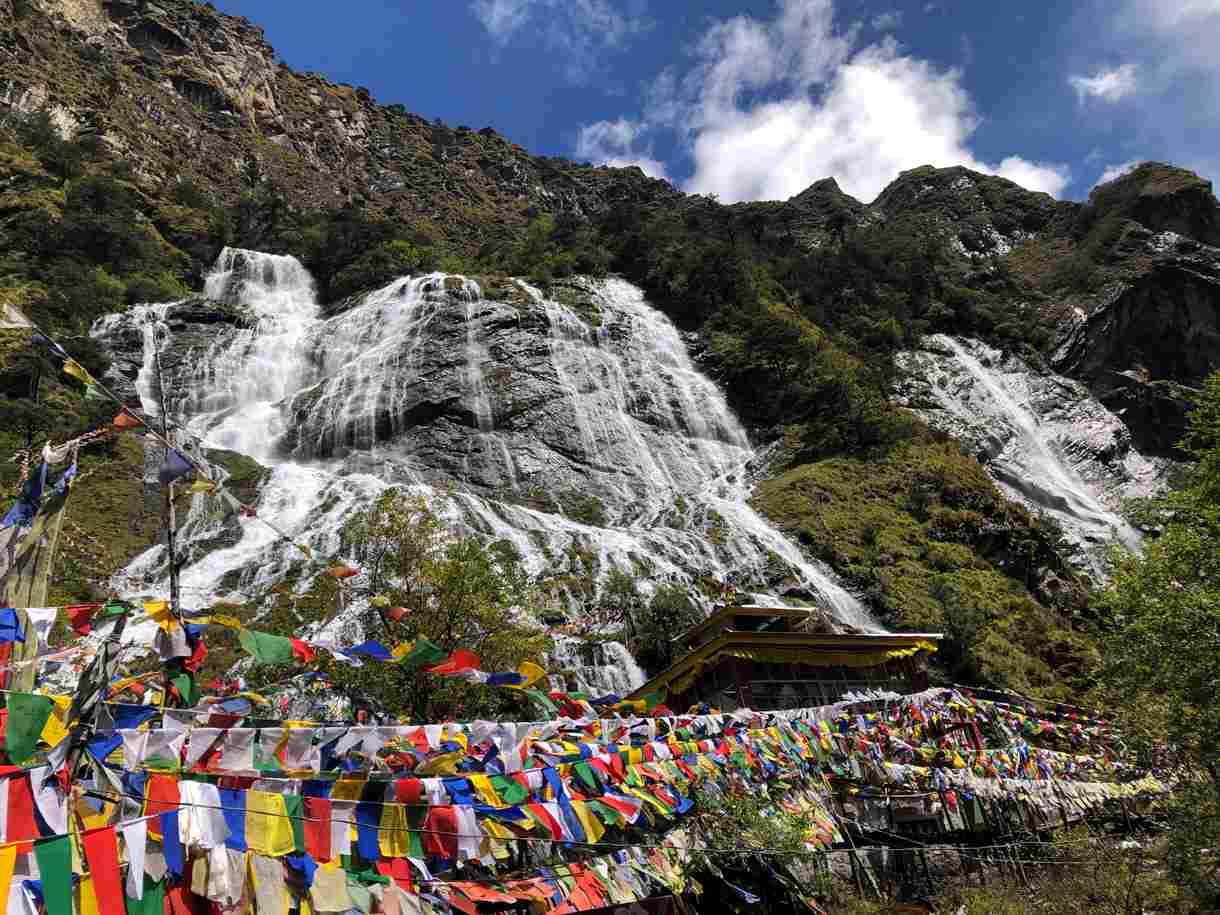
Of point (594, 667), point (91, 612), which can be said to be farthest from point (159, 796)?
point (594, 667)

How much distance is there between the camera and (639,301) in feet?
174

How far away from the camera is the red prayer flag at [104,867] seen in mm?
4742

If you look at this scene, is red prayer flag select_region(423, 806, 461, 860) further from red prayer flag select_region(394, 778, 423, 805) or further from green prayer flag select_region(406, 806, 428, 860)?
red prayer flag select_region(394, 778, 423, 805)

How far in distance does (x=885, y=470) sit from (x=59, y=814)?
38.6m

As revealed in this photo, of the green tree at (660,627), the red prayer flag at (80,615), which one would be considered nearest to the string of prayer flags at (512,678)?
the red prayer flag at (80,615)

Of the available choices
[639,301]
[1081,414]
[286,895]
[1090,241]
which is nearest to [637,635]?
[286,895]

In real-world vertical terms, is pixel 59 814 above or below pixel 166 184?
below

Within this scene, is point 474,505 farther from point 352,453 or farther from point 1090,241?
point 1090,241

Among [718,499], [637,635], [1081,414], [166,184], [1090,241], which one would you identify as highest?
[166,184]

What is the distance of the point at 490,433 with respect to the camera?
128ft

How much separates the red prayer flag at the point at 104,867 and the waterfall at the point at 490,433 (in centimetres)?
1941

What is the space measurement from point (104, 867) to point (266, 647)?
6.69ft

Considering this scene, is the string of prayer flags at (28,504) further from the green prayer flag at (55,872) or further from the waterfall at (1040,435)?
the waterfall at (1040,435)

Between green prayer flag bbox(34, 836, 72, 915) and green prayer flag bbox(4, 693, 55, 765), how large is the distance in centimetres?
61
